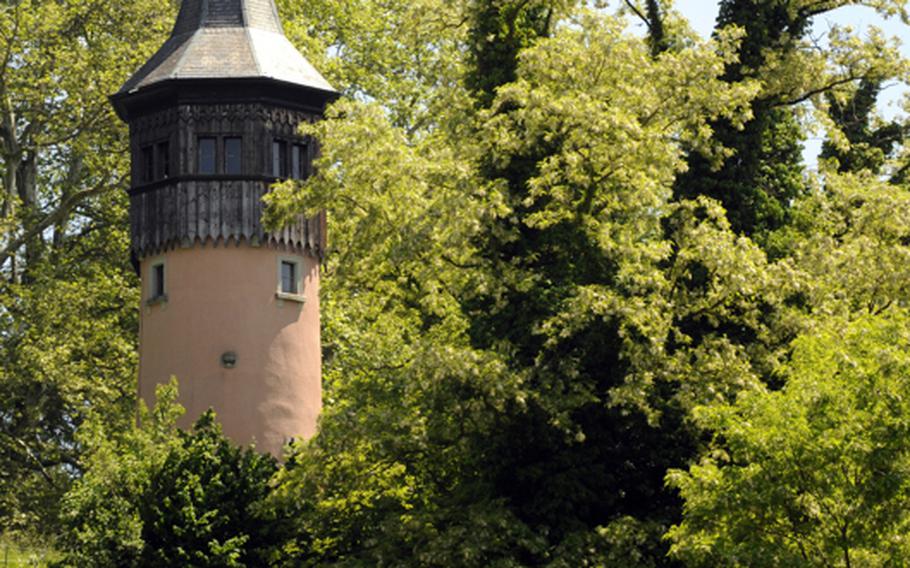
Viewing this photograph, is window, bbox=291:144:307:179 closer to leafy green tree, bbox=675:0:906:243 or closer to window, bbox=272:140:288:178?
window, bbox=272:140:288:178

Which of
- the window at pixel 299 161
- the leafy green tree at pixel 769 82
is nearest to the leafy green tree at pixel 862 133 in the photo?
the leafy green tree at pixel 769 82

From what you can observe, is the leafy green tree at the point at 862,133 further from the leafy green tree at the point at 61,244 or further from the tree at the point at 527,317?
the leafy green tree at the point at 61,244

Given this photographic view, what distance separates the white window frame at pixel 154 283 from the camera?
4200 cm

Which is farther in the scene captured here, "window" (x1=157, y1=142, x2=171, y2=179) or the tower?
"window" (x1=157, y1=142, x2=171, y2=179)

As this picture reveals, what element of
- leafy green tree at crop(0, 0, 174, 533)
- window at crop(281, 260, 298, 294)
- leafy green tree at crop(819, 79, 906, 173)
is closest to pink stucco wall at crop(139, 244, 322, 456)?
window at crop(281, 260, 298, 294)

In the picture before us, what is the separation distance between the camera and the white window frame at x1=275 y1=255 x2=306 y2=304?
41.8 m

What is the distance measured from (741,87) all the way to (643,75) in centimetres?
167

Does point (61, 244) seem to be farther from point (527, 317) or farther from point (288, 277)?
point (527, 317)

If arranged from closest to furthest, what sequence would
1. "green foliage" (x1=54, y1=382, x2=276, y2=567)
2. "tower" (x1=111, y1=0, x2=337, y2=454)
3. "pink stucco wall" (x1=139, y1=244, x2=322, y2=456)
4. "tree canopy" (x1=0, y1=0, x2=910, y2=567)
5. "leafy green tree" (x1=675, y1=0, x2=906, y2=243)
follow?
"tree canopy" (x1=0, y1=0, x2=910, y2=567) < "green foliage" (x1=54, y1=382, x2=276, y2=567) < "leafy green tree" (x1=675, y1=0, x2=906, y2=243) < "pink stucco wall" (x1=139, y1=244, x2=322, y2=456) < "tower" (x1=111, y1=0, x2=337, y2=454)

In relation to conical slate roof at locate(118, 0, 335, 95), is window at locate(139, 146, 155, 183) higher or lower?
lower

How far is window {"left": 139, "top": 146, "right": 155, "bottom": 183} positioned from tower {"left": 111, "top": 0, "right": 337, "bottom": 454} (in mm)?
29

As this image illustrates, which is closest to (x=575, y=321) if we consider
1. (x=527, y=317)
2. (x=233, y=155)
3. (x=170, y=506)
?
(x=527, y=317)

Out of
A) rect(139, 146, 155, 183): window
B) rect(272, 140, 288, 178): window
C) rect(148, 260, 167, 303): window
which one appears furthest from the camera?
rect(139, 146, 155, 183): window

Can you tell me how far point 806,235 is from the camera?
38.1 meters
